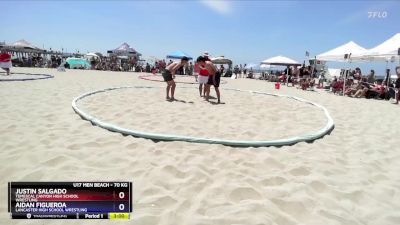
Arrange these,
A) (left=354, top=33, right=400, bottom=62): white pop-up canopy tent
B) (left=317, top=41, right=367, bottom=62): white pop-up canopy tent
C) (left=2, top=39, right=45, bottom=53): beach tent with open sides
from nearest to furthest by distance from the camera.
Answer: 1. (left=354, top=33, right=400, bottom=62): white pop-up canopy tent
2. (left=317, top=41, right=367, bottom=62): white pop-up canopy tent
3. (left=2, top=39, right=45, bottom=53): beach tent with open sides

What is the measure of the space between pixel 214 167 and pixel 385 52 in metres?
14.4

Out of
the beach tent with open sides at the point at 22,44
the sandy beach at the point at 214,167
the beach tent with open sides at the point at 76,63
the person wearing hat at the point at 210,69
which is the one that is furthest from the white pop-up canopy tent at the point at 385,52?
the beach tent with open sides at the point at 22,44

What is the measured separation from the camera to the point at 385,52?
14617 millimetres

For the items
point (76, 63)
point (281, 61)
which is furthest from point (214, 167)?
point (76, 63)

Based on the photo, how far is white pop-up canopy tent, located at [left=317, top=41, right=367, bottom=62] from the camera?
57.3 ft

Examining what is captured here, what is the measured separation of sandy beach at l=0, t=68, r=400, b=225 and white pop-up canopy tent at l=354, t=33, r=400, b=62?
974 centimetres

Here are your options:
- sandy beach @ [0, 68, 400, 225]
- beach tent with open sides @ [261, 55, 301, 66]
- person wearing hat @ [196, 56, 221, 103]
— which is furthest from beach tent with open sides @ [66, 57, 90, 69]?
sandy beach @ [0, 68, 400, 225]

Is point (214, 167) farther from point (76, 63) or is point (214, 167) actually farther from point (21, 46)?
point (21, 46)
